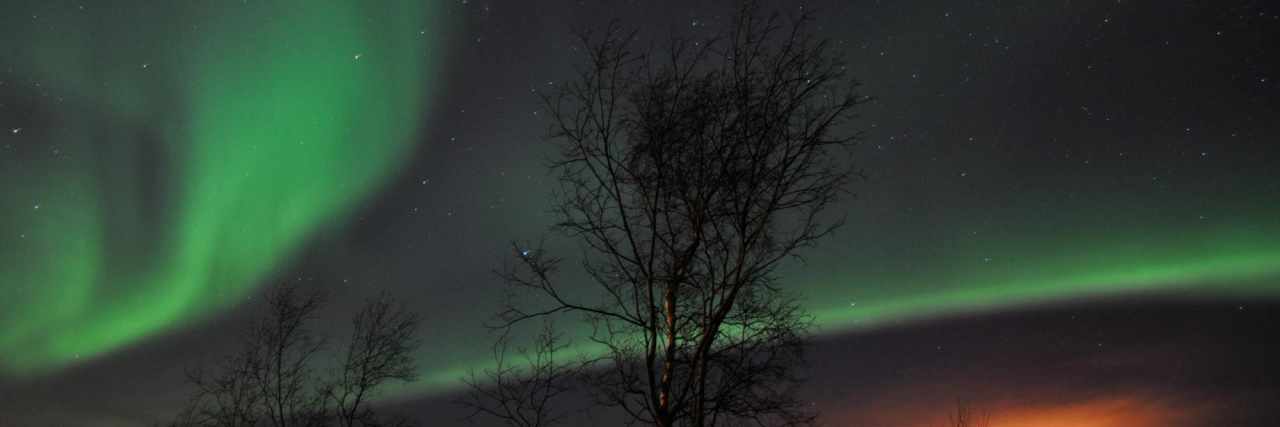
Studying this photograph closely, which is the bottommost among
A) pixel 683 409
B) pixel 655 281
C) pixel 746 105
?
pixel 683 409

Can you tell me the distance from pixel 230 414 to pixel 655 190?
15.4 m

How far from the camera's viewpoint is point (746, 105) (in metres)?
7.88

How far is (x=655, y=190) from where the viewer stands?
8.05 m

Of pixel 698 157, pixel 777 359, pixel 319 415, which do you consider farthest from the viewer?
pixel 319 415

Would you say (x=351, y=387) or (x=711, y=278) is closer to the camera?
(x=711, y=278)

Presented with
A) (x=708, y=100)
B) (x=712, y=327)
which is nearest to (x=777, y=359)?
(x=712, y=327)

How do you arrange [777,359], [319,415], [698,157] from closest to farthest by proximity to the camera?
[777,359] < [698,157] < [319,415]

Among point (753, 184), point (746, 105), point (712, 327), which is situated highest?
point (746, 105)

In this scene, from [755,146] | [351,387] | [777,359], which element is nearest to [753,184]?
[755,146]

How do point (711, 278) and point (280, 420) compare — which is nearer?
point (711, 278)

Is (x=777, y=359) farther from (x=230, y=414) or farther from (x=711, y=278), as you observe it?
(x=230, y=414)

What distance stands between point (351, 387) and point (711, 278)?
44.1ft

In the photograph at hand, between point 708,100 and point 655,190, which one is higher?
point 708,100

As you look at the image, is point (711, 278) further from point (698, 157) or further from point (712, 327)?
point (698, 157)
